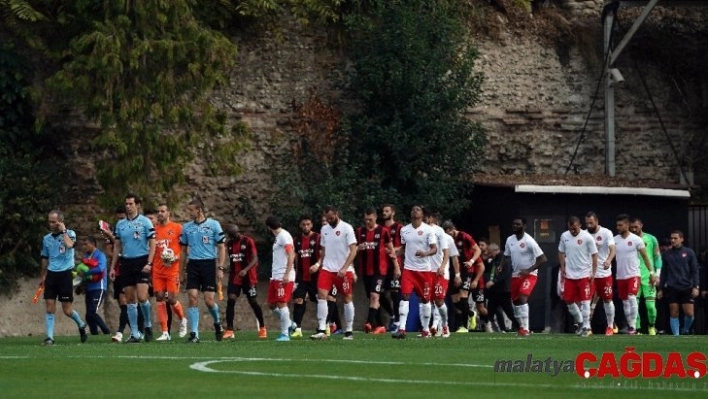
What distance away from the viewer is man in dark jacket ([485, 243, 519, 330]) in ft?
102

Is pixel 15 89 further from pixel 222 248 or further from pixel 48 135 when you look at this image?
pixel 222 248

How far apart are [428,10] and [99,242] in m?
9.09

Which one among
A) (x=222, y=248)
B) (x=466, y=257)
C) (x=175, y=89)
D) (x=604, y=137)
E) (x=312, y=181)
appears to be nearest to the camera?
(x=222, y=248)

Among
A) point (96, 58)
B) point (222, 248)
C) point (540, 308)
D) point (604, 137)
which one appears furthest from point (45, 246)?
point (604, 137)

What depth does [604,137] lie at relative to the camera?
3891 cm

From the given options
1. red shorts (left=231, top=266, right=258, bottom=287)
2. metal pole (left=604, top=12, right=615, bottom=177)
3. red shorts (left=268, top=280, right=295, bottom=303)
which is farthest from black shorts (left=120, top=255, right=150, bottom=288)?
metal pole (left=604, top=12, right=615, bottom=177)

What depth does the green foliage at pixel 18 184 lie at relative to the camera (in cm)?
3309

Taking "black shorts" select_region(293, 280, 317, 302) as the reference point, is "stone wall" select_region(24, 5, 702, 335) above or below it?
above

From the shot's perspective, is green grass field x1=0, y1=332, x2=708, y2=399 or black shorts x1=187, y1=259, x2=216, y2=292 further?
black shorts x1=187, y1=259, x2=216, y2=292

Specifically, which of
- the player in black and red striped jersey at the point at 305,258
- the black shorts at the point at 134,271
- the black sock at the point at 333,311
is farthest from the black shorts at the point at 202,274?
the player in black and red striped jersey at the point at 305,258

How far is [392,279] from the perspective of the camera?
29.9 m

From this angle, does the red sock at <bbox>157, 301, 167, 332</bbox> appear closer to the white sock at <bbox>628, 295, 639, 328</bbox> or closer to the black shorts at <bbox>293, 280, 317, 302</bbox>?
the black shorts at <bbox>293, 280, 317, 302</bbox>

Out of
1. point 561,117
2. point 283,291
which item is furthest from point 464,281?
point 561,117

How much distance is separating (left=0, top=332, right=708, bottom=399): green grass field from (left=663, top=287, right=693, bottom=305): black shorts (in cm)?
708
